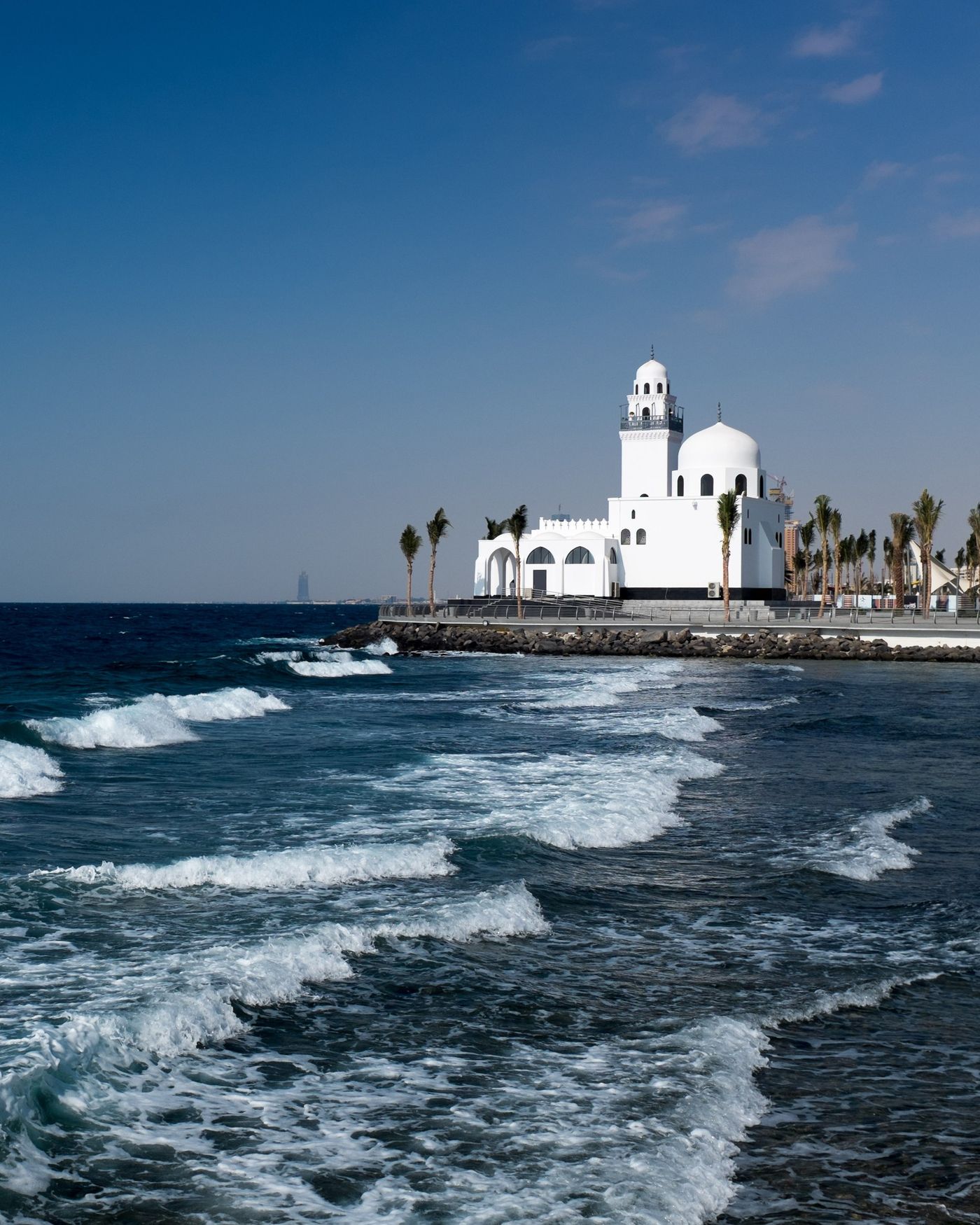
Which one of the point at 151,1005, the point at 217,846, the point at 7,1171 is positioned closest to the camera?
the point at 7,1171

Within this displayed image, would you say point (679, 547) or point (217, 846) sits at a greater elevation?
point (679, 547)

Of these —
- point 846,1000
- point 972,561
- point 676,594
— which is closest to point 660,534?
point 676,594

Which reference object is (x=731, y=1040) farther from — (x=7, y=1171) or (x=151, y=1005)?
(x=7, y=1171)

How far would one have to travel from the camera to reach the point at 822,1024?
779cm

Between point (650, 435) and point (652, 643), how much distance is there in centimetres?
2709

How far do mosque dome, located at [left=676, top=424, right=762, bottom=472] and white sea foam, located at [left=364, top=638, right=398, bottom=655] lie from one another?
88.6ft

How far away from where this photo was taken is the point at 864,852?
12.9 metres

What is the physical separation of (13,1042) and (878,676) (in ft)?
132

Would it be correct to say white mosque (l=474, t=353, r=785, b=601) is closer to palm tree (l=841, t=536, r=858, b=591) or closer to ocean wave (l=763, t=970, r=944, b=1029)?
palm tree (l=841, t=536, r=858, b=591)

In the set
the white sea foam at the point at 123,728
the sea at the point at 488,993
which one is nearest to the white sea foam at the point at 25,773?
the sea at the point at 488,993

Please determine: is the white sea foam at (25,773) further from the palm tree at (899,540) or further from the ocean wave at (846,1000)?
the palm tree at (899,540)

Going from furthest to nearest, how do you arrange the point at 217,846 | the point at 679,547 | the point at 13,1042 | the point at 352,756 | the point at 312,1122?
the point at 679,547
the point at 352,756
the point at 217,846
the point at 13,1042
the point at 312,1122

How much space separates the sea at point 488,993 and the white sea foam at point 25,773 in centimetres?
7

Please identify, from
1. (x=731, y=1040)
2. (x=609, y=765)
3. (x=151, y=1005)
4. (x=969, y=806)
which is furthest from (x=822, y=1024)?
(x=609, y=765)
